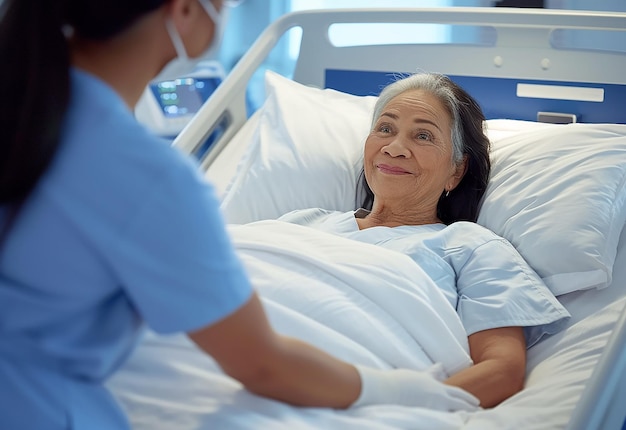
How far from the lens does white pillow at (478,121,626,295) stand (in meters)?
1.65

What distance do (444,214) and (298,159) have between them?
0.42 m

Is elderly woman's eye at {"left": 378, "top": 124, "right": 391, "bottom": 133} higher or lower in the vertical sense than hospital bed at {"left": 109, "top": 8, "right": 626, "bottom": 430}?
higher

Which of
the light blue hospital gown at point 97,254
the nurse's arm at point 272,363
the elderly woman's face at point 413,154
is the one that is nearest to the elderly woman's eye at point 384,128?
the elderly woman's face at point 413,154

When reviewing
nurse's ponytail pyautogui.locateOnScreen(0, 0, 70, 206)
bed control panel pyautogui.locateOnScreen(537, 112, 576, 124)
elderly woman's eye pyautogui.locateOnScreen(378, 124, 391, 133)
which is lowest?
bed control panel pyautogui.locateOnScreen(537, 112, 576, 124)

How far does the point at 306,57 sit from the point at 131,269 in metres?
1.84

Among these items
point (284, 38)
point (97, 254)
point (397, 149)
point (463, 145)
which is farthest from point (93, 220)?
point (284, 38)

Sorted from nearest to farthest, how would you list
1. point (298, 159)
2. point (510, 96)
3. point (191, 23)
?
point (191, 23)
point (298, 159)
point (510, 96)

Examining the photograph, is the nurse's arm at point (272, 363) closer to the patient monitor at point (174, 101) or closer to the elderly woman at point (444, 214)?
the elderly woman at point (444, 214)

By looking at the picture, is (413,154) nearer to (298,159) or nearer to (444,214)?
(444,214)

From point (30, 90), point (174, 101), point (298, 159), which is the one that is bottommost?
point (174, 101)

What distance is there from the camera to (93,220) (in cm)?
86

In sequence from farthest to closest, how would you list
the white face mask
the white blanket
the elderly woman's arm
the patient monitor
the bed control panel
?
the patient monitor
the bed control panel
the elderly woman's arm
the white blanket
the white face mask

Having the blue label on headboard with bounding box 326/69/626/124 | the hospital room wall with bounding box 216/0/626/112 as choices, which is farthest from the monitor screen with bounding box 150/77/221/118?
the blue label on headboard with bounding box 326/69/626/124

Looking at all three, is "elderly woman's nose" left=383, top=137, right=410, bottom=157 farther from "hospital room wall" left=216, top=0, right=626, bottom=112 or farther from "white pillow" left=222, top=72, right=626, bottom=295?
"hospital room wall" left=216, top=0, right=626, bottom=112
